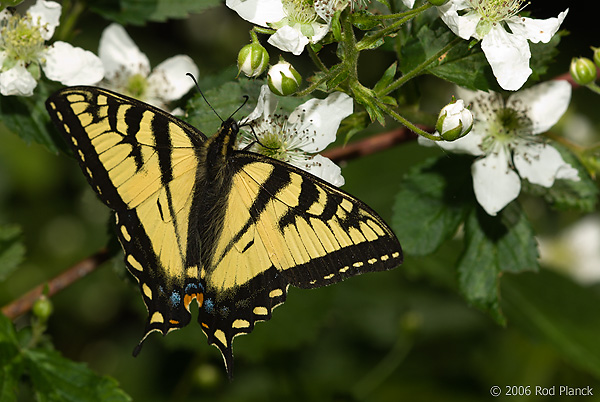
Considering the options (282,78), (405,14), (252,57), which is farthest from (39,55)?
(405,14)

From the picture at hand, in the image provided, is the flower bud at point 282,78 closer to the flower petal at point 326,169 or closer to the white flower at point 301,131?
the white flower at point 301,131

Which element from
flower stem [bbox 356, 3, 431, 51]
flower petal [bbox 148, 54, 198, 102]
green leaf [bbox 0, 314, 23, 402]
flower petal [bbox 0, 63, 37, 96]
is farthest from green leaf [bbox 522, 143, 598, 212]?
green leaf [bbox 0, 314, 23, 402]

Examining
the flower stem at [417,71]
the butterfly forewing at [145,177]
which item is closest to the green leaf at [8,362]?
the butterfly forewing at [145,177]

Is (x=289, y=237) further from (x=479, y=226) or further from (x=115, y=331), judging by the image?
(x=115, y=331)

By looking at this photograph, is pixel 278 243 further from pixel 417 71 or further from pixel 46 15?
pixel 46 15

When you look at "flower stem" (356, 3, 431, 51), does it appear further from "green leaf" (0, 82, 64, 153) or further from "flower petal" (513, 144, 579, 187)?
"green leaf" (0, 82, 64, 153)
